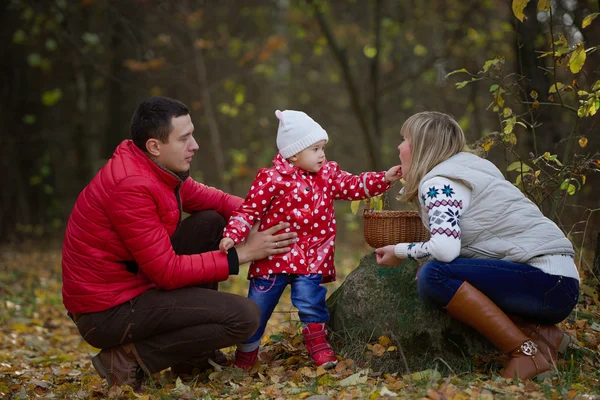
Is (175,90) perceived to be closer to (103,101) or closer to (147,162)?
(103,101)

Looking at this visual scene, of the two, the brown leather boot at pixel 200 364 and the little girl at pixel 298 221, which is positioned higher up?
the little girl at pixel 298 221

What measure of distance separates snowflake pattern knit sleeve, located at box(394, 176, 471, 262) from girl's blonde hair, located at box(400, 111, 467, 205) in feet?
0.51

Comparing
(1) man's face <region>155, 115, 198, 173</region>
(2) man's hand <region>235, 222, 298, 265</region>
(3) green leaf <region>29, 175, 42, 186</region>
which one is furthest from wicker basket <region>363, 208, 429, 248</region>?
(3) green leaf <region>29, 175, 42, 186</region>

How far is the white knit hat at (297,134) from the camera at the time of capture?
147 inches

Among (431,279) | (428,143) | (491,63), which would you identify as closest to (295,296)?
(431,279)

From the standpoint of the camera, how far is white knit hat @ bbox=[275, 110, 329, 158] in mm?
3732

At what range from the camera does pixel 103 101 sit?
14.1m

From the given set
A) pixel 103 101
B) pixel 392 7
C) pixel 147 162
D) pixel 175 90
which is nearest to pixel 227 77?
pixel 175 90

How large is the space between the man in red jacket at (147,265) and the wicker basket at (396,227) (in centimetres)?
51

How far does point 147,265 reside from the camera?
138 inches

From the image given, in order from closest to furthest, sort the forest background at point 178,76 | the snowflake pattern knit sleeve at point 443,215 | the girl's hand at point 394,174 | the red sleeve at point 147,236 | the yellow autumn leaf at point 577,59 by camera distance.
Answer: the snowflake pattern knit sleeve at point 443,215, the red sleeve at point 147,236, the yellow autumn leaf at point 577,59, the girl's hand at point 394,174, the forest background at point 178,76

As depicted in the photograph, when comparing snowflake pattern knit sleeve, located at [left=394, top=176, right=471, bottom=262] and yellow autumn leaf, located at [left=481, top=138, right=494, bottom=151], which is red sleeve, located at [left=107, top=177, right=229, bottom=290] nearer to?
snowflake pattern knit sleeve, located at [left=394, top=176, right=471, bottom=262]

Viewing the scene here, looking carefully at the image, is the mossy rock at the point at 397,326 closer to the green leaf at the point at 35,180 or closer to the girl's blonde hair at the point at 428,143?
the girl's blonde hair at the point at 428,143

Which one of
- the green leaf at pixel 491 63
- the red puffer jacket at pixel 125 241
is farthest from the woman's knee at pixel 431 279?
the green leaf at pixel 491 63
